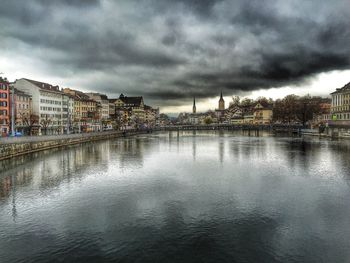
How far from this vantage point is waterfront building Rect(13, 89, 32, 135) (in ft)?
244

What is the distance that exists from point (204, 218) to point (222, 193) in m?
6.23

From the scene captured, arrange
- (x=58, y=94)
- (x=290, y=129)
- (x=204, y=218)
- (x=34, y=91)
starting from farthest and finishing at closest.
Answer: (x=290, y=129)
(x=58, y=94)
(x=34, y=91)
(x=204, y=218)

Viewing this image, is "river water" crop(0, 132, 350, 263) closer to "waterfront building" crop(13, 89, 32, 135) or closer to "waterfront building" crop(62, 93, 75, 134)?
"waterfront building" crop(13, 89, 32, 135)

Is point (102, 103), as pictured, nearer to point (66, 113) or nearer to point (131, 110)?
point (66, 113)

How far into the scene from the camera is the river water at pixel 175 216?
14.0m

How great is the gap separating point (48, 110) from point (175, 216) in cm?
8464

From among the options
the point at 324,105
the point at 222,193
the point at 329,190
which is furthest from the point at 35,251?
the point at 324,105

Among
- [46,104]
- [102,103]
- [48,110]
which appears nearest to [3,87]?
[46,104]

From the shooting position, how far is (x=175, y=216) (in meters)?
18.7

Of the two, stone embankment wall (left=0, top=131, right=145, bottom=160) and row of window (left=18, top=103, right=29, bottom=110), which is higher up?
row of window (left=18, top=103, right=29, bottom=110)

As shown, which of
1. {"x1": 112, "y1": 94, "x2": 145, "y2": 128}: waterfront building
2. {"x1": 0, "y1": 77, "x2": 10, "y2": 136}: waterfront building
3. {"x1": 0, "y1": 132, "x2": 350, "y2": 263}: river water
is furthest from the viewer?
{"x1": 112, "y1": 94, "x2": 145, "y2": 128}: waterfront building

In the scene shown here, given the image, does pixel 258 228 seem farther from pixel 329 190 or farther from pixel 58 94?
pixel 58 94

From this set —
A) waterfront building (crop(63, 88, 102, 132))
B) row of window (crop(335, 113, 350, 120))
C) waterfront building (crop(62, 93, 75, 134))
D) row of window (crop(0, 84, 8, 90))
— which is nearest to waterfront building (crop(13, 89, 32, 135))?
row of window (crop(0, 84, 8, 90))

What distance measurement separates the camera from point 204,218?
1830cm
